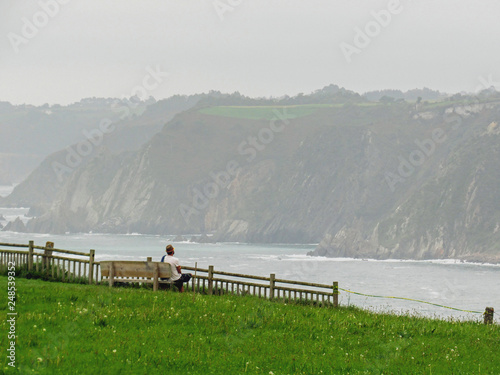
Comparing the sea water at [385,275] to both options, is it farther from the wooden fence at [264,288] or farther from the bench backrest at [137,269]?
the bench backrest at [137,269]

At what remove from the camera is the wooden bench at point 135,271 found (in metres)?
23.5

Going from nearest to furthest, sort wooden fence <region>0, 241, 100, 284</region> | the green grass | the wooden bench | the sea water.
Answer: the green grass, the wooden bench, wooden fence <region>0, 241, 100, 284</region>, the sea water

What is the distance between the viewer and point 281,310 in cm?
2069

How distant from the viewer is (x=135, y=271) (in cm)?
2366

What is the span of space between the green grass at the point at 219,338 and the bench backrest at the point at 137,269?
143 cm

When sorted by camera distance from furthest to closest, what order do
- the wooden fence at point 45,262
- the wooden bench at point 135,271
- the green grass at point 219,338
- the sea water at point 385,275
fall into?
the sea water at point 385,275 < the wooden fence at point 45,262 < the wooden bench at point 135,271 < the green grass at point 219,338

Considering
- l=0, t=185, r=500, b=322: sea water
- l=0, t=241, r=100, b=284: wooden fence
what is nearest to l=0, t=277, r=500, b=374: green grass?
l=0, t=241, r=100, b=284: wooden fence

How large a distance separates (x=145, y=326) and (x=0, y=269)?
12634 mm

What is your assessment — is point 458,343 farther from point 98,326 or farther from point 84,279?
point 84,279

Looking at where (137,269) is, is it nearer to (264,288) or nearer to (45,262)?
(264,288)

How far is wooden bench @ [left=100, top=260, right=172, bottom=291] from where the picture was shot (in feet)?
77.0

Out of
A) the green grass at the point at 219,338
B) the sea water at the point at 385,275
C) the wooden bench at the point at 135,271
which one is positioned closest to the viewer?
the green grass at the point at 219,338

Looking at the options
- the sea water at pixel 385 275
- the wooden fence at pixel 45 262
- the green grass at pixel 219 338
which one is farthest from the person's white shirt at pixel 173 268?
the sea water at pixel 385 275

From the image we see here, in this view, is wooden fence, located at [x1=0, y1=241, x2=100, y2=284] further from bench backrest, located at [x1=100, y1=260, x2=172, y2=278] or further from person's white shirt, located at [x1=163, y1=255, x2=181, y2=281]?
person's white shirt, located at [x1=163, y1=255, x2=181, y2=281]
